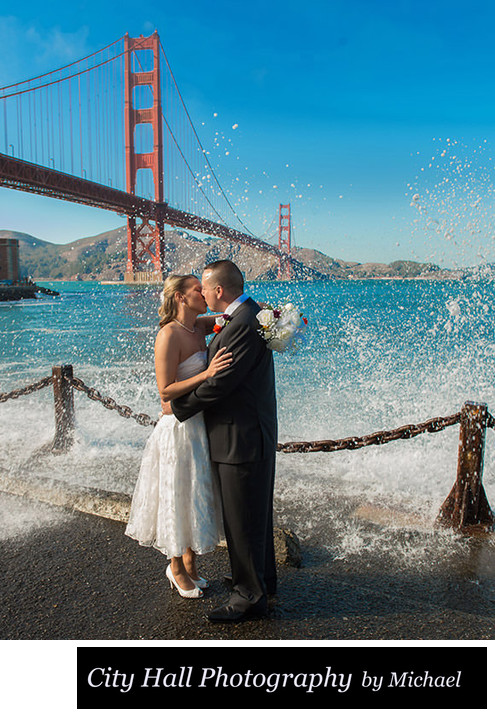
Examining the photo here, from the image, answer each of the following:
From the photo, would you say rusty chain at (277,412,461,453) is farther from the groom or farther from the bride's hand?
the bride's hand

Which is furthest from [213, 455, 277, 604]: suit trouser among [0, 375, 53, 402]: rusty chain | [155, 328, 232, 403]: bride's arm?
[0, 375, 53, 402]: rusty chain

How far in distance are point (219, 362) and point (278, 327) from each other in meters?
0.31

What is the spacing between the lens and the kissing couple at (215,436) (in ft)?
7.88

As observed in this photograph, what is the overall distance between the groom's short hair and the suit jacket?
80mm

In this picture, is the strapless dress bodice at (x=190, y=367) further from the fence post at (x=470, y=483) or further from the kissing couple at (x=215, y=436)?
the fence post at (x=470, y=483)

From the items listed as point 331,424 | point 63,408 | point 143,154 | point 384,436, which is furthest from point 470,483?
point 143,154

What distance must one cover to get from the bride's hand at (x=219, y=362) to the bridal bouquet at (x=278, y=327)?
0.64 feet

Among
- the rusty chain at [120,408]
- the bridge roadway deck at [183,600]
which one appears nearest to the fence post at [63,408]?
the rusty chain at [120,408]

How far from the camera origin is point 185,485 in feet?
8.40

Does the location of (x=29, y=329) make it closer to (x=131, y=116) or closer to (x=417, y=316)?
(x=417, y=316)

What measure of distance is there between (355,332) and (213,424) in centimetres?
2552

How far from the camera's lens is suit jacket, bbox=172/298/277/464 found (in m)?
2.35

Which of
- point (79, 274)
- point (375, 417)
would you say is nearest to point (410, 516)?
point (375, 417)

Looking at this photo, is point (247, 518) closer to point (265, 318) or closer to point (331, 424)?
point (265, 318)
